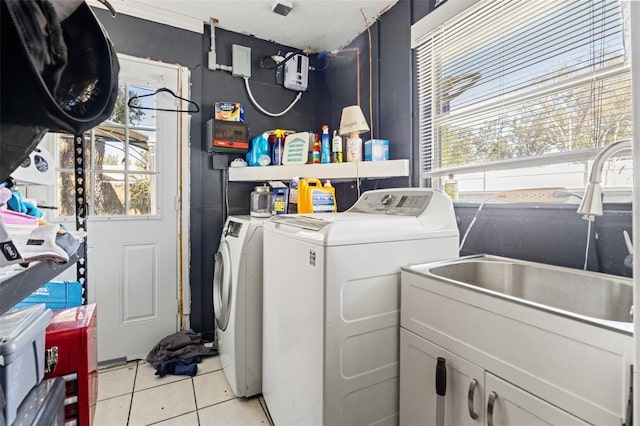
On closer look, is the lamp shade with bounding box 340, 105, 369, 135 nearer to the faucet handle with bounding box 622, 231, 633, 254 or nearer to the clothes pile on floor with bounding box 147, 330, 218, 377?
the faucet handle with bounding box 622, 231, 633, 254

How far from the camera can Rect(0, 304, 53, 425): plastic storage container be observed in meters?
0.69

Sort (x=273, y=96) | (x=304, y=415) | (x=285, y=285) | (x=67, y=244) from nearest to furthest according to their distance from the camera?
(x=67, y=244)
(x=304, y=415)
(x=285, y=285)
(x=273, y=96)

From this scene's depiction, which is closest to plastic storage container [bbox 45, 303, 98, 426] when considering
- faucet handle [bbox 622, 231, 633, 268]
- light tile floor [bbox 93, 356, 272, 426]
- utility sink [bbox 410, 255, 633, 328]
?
light tile floor [bbox 93, 356, 272, 426]

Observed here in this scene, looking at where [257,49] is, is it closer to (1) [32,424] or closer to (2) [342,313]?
(2) [342,313]

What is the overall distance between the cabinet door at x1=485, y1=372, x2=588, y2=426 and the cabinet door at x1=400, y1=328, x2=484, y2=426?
1.5 inches

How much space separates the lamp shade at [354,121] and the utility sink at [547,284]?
4.01 ft

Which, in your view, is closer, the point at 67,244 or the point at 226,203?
the point at 67,244

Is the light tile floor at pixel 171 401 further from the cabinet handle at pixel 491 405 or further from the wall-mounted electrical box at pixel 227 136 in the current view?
the wall-mounted electrical box at pixel 227 136

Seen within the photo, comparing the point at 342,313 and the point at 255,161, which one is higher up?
the point at 255,161

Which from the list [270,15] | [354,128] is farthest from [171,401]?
[270,15]

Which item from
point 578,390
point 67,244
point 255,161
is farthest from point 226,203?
point 578,390

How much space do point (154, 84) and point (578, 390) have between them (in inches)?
116

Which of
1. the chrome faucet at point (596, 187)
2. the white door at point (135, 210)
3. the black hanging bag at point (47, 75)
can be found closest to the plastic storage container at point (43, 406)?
the black hanging bag at point (47, 75)

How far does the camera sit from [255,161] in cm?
262
